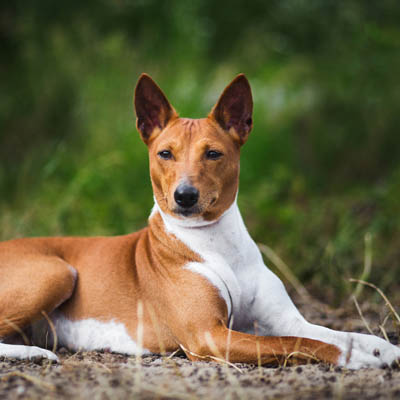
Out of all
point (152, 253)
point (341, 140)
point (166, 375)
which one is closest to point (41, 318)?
point (152, 253)

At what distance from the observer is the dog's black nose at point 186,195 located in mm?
3625

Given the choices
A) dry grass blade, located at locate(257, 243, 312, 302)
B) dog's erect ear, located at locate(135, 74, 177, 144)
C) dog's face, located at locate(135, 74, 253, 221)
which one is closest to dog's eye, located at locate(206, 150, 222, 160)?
dog's face, located at locate(135, 74, 253, 221)

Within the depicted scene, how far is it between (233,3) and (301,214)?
9.10m

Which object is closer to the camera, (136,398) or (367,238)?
(136,398)

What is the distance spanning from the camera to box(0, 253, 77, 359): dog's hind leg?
4.08 m

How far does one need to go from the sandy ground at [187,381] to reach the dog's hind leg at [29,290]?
47 cm

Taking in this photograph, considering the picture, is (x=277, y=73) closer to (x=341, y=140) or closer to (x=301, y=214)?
(x=341, y=140)

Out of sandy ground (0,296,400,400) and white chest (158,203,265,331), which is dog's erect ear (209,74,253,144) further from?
sandy ground (0,296,400,400)

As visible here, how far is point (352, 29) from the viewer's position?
33.6ft

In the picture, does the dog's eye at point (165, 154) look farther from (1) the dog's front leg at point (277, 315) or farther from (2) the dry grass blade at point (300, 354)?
(2) the dry grass blade at point (300, 354)

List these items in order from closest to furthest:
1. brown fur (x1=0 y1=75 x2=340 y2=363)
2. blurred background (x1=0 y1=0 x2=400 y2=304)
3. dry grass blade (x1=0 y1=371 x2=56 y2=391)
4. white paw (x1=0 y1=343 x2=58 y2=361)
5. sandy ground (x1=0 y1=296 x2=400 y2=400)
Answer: sandy ground (x1=0 y1=296 x2=400 y2=400) < dry grass blade (x1=0 y1=371 x2=56 y2=391) < brown fur (x1=0 y1=75 x2=340 y2=363) < white paw (x1=0 y1=343 x2=58 y2=361) < blurred background (x1=0 y1=0 x2=400 y2=304)

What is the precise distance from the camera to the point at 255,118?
1036 cm

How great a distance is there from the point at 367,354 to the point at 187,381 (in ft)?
3.58

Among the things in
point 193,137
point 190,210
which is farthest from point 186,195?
point 193,137
